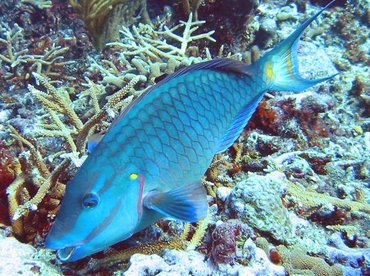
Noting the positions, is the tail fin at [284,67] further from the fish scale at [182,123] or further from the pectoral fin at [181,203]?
the pectoral fin at [181,203]

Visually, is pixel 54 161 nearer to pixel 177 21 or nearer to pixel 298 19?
pixel 177 21

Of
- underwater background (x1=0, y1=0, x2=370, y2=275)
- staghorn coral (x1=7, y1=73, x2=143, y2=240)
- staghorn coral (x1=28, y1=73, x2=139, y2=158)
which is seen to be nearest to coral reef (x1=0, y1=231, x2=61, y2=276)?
underwater background (x1=0, y1=0, x2=370, y2=275)

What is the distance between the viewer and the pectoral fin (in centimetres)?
156

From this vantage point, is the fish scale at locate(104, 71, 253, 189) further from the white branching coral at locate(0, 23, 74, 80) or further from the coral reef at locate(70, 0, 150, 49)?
the coral reef at locate(70, 0, 150, 49)

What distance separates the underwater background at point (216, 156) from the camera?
231cm

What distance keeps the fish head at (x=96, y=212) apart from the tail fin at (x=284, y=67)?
1020mm

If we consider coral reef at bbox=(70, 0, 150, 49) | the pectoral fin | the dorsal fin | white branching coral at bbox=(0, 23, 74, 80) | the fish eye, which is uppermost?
coral reef at bbox=(70, 0, 150, 49)

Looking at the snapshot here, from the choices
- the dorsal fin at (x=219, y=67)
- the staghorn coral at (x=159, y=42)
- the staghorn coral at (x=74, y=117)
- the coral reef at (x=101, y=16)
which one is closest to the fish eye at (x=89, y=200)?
the dorsal fin at (x=219, y=67)

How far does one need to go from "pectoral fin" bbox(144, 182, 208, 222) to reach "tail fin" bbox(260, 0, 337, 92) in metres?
0.89

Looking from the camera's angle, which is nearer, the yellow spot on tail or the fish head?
the fish head

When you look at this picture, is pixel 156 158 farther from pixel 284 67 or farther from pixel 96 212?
pixel 284 67

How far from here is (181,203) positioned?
5.16 feet

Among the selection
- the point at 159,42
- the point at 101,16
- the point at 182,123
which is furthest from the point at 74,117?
the point at 101,16

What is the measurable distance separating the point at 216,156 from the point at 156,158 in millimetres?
1632
